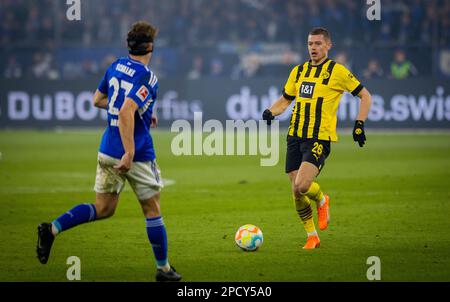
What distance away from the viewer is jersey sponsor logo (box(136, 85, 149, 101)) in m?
7.52

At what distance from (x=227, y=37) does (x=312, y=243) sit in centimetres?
2189

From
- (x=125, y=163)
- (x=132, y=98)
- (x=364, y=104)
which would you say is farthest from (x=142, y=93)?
(x=364, y=104)

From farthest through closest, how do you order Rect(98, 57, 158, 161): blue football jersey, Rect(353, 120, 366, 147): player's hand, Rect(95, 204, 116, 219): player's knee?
Rect(353, 120, 366, 147): player's hand, Rect(95, 204, 116, 219): player's knee, Rect(98, 57, 158, 161): blue football jersey

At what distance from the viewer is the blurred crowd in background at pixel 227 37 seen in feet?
92.2

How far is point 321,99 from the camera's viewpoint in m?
9.66

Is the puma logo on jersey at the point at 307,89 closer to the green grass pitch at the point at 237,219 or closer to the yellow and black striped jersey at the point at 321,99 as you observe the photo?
the yellow and black striped jersey at the point at 321,99

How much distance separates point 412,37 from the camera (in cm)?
2888

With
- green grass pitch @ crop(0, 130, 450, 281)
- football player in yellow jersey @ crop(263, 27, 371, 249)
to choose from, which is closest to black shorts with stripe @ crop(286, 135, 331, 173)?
football player in yellow jersey @ crop(263, 27, 371, 249)

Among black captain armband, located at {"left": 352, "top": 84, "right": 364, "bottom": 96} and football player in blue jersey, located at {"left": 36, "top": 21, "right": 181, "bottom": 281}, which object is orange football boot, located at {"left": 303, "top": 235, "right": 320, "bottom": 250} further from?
football player in blue jersey, located at {"left": 36, "top": 21, "right": 181, "bottom": 281}

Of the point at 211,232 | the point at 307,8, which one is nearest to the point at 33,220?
the point at 211,232

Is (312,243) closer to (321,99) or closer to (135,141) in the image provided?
(321,99)

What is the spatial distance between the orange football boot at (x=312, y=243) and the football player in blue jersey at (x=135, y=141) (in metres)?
2.11

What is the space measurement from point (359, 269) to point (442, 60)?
20.9 meters

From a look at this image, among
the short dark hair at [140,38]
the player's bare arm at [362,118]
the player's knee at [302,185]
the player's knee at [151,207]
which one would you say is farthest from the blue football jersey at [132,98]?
the player's bare arm at [362,118]
